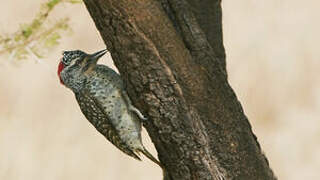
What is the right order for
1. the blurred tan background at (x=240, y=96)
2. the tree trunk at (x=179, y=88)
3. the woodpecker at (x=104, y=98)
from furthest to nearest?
1. the blurred tan background at (x=240, y=96)
2. the woodpecker at (x=104, y=98)
3. the tree trunk at (x=179, y=88)

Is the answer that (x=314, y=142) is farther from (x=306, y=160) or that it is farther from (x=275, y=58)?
(x=275, y=58)

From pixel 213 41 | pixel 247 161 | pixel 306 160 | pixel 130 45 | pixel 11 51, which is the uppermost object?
pixel 306 160

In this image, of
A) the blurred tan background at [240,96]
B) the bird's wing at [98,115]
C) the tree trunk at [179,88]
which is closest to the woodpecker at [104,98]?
the bird's wing at [98,115]

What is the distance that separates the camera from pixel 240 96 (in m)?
8.49

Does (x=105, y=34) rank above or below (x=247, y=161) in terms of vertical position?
above

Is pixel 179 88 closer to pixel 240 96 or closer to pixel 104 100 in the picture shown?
pixel 104 100

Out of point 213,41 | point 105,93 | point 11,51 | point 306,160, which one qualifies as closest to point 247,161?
point 213,41

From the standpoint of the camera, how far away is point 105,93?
4.48 meters

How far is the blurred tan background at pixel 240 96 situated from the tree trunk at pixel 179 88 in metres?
4.17

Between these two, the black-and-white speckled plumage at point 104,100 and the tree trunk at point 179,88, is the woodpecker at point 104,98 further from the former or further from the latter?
the tree trunk at point 179,88

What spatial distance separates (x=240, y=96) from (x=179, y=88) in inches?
199

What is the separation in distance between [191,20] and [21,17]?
4.70 m

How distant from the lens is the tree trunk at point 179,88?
3.42 meters

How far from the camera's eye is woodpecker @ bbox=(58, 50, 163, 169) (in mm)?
4426
